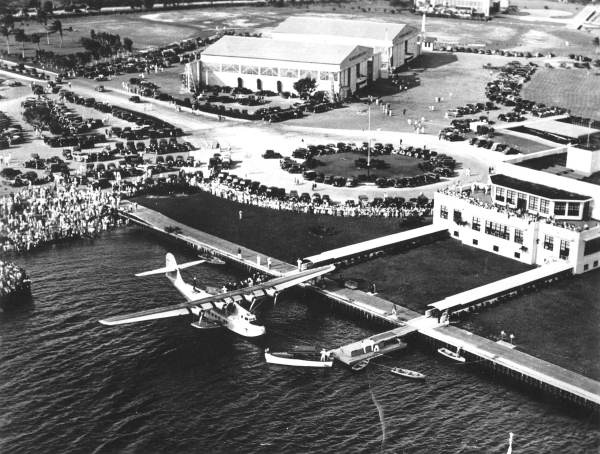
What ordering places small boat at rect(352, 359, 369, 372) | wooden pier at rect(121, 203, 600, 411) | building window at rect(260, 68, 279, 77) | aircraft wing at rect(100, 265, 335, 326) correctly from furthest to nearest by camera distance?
building window at rect(260, 68, 279, 77)
aircraft wing at rect(100, 265, 335, 326)
small boat at rect(352, 359, 369, 372)
wooden pier at rect(121, 203, 600, 411)

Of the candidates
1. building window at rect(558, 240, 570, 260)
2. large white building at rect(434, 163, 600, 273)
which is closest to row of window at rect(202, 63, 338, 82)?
large white building at rect(434, 163, 600, 273)

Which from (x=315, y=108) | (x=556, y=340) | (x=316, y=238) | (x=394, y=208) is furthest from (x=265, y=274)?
(x=315, y=108)

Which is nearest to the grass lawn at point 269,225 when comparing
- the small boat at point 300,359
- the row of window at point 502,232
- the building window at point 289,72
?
the row of window at point 502,232

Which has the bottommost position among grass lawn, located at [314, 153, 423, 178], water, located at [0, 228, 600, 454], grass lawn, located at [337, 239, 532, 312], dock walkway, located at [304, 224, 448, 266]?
water, located at [0, 228, 600, 454]

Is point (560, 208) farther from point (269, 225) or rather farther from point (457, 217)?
point (269, 225)

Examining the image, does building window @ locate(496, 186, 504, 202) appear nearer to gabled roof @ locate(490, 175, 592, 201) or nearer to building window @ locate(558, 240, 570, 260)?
gabled roof @ locate(490, 175, 592, 201)

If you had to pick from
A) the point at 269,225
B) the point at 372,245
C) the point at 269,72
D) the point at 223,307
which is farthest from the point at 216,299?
the point at 269,72

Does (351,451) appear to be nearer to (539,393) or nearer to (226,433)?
(226,433)

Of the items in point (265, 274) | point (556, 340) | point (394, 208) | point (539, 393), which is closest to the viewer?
point (539, 393)
